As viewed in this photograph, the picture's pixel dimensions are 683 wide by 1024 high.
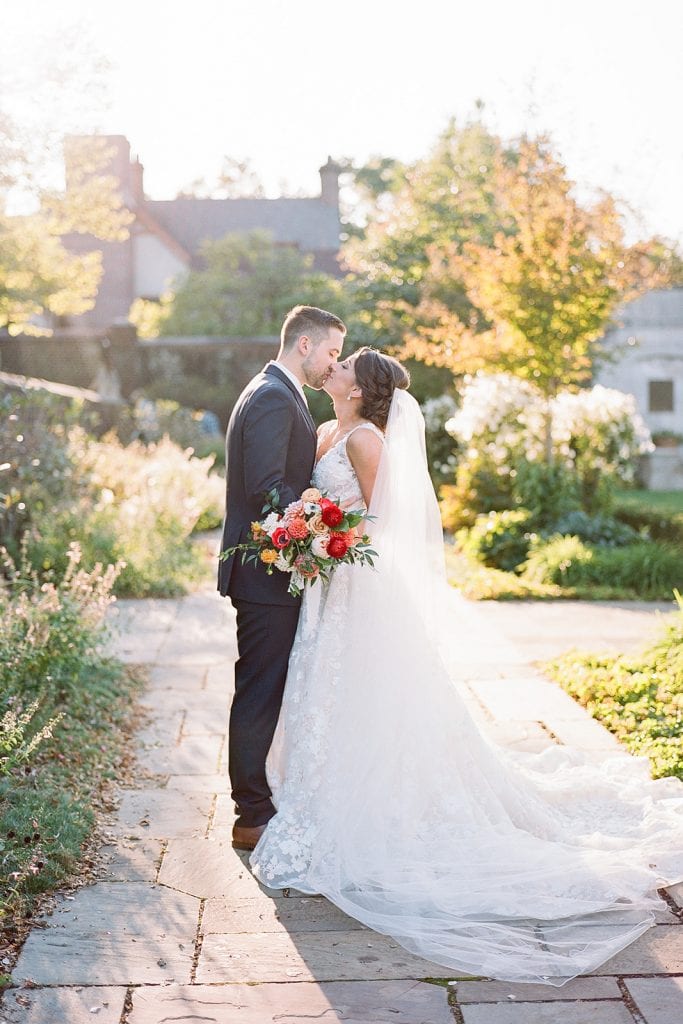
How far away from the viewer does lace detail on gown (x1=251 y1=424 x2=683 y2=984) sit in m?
3.39

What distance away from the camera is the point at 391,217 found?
21188 millimetres

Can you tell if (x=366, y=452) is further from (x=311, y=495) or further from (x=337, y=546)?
(x=337, y=546)

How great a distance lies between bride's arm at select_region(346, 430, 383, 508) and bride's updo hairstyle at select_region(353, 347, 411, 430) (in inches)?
4.8

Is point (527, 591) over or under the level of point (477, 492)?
under

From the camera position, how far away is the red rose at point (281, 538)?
370cm

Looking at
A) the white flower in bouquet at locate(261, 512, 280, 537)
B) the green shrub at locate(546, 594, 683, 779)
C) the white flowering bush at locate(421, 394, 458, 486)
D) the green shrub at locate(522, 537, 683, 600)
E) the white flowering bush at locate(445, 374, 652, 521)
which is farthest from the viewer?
the white flowering bush at locate(421, 394, 458, 486)

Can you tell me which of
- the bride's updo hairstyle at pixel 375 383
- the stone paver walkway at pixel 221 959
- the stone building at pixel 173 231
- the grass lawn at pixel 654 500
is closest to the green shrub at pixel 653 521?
the grass lawn at pixel 654 500

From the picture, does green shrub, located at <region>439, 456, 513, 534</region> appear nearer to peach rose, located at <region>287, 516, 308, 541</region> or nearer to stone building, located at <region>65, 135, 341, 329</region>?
peach rose, located at <region>287, 516, 308, 541</region>

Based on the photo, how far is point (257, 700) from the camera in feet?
13.3

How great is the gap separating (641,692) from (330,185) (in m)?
37.6

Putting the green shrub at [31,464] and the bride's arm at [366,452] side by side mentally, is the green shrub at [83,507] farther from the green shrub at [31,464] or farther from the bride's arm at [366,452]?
the bride's arm at [366,452]

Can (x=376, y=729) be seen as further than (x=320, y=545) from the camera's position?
Yes

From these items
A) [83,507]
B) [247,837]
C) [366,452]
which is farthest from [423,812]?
[83,507]

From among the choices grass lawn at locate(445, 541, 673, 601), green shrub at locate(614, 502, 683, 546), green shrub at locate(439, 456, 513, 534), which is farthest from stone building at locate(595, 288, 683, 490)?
grass lawn at locate(445, 541, 673, 601)
